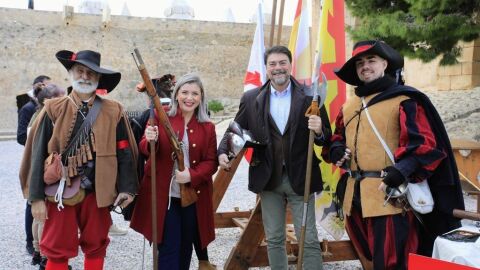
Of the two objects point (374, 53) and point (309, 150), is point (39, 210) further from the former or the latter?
point (374, 53)

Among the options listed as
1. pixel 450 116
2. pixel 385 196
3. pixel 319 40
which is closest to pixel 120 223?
pixel 319 40

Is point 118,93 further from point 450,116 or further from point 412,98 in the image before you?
point 412,98

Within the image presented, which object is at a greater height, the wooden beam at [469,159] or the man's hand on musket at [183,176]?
the man's hand on musket at [183,176]

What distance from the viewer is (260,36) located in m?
5.20

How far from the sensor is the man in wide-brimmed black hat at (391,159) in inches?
105

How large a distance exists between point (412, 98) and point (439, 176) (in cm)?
47

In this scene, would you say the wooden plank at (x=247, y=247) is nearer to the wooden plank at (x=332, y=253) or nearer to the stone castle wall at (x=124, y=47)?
the wooden plank at (x=332, y=253)

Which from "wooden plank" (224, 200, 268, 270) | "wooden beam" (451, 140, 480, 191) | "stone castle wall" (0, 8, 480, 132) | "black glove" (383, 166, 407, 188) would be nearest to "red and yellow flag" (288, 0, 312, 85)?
"wooden plank" (224, 200, 268, 270)

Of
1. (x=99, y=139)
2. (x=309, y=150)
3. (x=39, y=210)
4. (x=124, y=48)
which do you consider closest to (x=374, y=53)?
(x=309, y=150)

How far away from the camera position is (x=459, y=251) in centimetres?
188

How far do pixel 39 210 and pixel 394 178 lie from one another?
2081 mm

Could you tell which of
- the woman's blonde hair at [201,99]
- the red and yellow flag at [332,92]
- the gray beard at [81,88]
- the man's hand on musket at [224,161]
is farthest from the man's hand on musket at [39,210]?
the red and yellow flag at [332,92]

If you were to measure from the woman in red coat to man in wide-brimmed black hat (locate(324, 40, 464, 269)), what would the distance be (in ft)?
2.93

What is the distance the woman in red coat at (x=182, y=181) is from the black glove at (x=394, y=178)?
1.16m
